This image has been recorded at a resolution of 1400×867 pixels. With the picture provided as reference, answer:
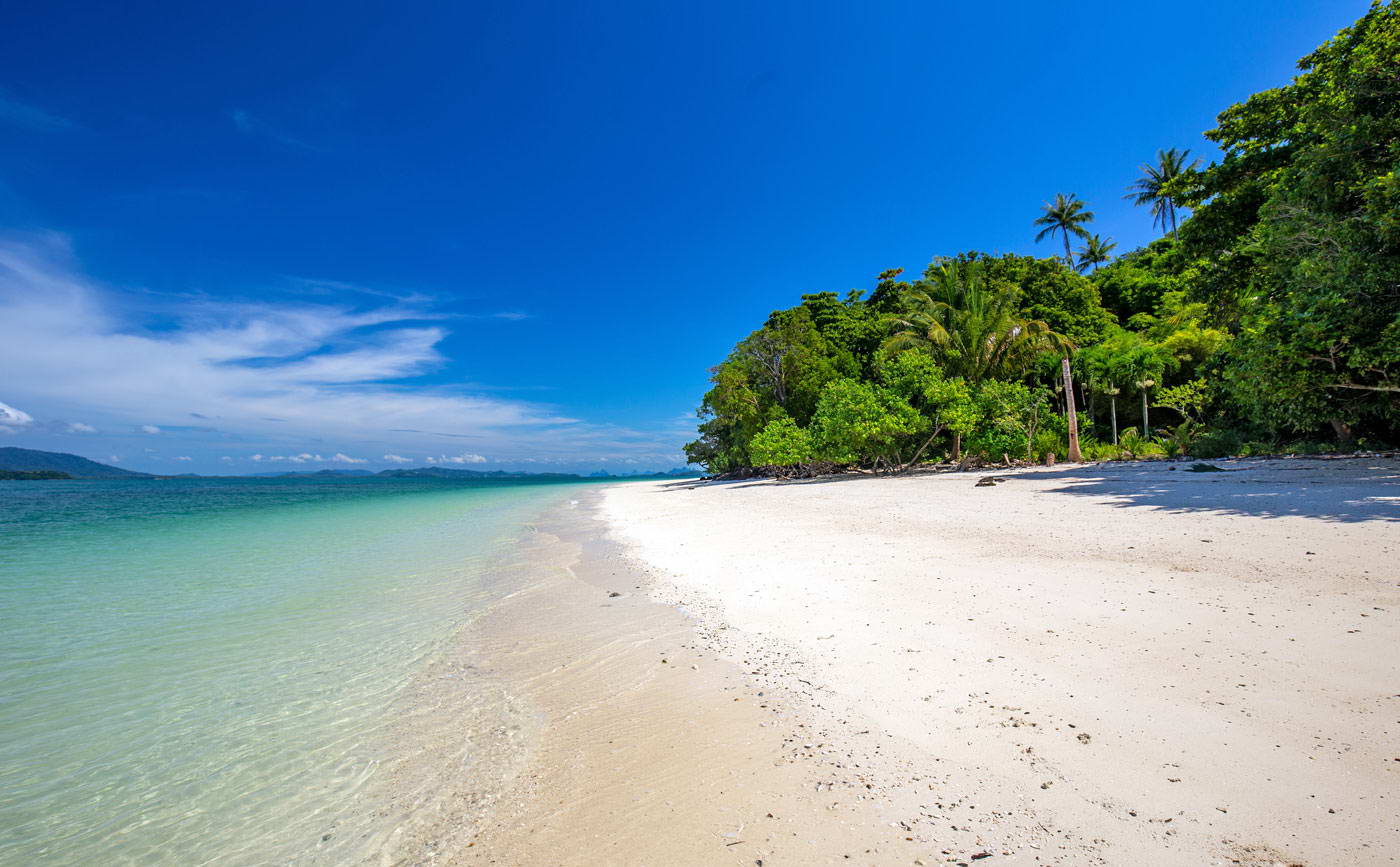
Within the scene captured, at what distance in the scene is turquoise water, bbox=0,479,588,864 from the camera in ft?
8.55

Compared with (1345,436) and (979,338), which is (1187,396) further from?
(979,338)

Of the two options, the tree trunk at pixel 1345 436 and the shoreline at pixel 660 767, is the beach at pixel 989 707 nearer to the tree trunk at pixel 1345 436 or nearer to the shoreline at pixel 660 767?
the shoreline at pixel 660 767

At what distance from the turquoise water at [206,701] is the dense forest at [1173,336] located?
13571 millimetres

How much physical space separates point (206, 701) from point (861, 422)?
1987cm

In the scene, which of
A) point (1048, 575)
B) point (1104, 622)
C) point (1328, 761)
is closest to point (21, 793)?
point (1328, 761)

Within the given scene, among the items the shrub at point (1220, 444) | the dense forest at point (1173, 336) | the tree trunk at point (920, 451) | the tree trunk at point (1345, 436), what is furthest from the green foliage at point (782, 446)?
the tree trunk at point (1345, 436)

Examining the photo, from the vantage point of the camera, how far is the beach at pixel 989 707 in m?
2.00

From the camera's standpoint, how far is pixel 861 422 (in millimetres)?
20953

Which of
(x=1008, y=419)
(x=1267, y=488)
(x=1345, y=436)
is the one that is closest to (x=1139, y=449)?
(x=1008, y=419)

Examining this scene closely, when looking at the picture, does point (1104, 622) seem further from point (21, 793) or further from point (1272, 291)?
point (1272, 291)

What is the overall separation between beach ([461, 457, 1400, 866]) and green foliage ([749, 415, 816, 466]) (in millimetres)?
17273

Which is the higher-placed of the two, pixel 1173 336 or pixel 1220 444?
pixel 1173 336

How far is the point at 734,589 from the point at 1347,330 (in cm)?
1087

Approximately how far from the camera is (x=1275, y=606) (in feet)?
12.5
